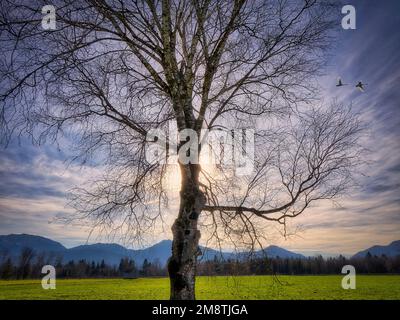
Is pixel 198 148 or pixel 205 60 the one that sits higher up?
pixel 205 60

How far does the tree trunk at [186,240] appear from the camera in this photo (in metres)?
5.84

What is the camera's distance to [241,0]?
21.7 feet

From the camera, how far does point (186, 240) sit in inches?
238

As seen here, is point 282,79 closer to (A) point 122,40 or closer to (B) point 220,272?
(A) point 122,40

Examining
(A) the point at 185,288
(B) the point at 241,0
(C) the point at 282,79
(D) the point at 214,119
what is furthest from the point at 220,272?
(B) the point at 241,0

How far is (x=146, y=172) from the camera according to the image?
7.18 meters

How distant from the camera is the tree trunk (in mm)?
5836

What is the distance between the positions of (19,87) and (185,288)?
4.70 metres

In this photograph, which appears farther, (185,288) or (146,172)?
(146,172)

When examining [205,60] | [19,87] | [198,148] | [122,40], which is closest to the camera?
[19,87]

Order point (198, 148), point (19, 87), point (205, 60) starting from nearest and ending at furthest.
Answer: point (19, 87) → point (198, 148) → point (205, 60)
